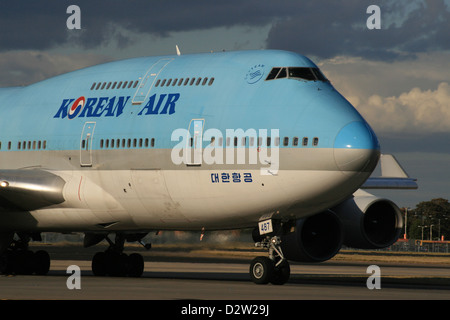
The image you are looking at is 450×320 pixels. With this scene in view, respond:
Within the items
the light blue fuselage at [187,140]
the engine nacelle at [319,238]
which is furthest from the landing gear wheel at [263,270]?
the engine nacelle at [319,238]

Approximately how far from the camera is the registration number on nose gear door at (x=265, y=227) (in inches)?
965

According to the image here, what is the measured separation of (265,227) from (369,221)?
6024 millimetres

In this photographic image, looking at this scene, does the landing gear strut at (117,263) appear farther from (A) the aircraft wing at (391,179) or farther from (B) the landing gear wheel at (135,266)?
(A) the aircraft wing at (391,179)

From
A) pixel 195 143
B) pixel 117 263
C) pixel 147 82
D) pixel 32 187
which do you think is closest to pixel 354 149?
pixel 195 143

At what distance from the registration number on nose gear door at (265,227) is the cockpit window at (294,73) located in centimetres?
376

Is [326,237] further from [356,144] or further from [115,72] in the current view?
[115,72]

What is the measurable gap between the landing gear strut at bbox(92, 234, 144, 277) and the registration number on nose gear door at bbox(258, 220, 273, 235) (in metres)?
7.54

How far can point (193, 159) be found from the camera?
25.1m

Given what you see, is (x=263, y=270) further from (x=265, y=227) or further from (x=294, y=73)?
(x=294, y=73)

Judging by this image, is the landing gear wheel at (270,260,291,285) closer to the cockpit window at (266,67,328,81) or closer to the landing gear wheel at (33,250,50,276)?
the cockpit window at (266,67,328,81)

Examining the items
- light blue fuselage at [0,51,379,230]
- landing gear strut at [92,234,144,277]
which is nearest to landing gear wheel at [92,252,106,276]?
landing gear strut at [92,234,144,277]

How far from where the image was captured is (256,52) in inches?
1028

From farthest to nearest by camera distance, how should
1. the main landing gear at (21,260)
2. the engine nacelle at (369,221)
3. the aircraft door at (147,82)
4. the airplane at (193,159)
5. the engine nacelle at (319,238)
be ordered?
the main landing gear at (21,260)
the engine nacelle at (369,221)
the engine nacelle at (319,238)
the aircraft door at (147,82)
the airplane at (193,159)

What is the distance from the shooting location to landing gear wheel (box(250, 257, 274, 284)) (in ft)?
80.4
